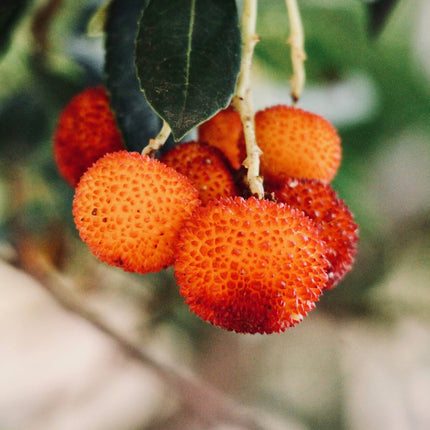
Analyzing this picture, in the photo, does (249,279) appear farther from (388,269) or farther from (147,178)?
(388,269)

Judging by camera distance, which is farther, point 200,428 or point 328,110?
point 200,428

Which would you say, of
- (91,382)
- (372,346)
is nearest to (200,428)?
(91,382)

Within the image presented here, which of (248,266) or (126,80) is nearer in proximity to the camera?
(248,266)

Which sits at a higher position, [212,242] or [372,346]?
[212,242]

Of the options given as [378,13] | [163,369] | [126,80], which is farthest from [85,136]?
[163,369]

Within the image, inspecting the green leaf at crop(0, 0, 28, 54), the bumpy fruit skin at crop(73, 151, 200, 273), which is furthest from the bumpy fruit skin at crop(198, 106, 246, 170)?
the green leaf at crop(0, 0, 28, 54)

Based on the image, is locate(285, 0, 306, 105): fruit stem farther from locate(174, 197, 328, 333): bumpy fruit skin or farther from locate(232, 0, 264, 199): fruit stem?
locate(174, 197, 328, 333): bumpy fruit skin

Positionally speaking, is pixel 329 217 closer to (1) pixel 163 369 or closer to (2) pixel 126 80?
(2) pixel 126 80

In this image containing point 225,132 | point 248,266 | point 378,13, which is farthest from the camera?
point 378,13
